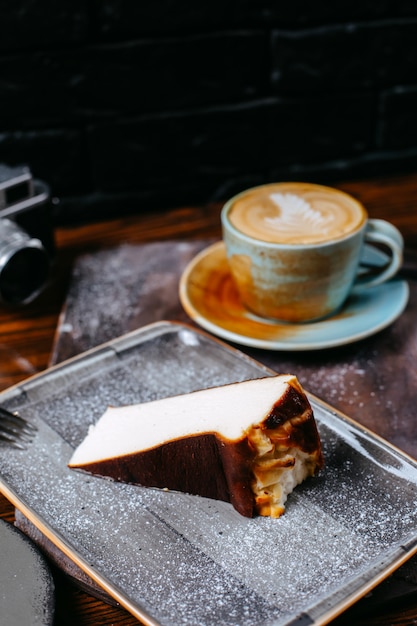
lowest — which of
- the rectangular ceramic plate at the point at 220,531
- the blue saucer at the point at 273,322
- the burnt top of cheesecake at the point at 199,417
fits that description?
the blue saucer at the point at 273,322

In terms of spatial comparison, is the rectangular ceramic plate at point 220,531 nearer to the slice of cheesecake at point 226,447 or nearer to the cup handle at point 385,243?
the slice of cheesecake at point 226,447

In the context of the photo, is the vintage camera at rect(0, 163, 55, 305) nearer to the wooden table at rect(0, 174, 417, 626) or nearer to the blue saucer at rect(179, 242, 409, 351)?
the wooden table at rect(0, 174, 417, 626)

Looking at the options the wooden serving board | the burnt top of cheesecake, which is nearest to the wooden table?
the wooden serving board

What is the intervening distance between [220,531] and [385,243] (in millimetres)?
453

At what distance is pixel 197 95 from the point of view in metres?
1.29

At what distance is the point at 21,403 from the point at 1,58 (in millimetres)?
674

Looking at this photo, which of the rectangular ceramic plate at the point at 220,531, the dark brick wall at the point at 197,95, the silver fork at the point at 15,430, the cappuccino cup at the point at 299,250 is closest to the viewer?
the rectangular ceramic plate at the point at 220,531

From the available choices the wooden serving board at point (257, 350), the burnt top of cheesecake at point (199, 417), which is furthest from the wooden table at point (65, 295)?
the burnt top of cheesecake at point (199, 417)

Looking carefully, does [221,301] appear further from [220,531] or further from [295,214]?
[220,531]

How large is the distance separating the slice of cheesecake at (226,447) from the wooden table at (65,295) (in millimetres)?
102

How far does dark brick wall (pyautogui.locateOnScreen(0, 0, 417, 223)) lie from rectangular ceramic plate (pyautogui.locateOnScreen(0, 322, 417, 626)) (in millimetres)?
653

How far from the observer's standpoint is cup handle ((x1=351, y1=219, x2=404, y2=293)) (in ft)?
2.91

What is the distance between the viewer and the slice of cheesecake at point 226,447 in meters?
0.61

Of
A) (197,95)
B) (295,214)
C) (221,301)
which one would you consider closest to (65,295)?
(221,301)
